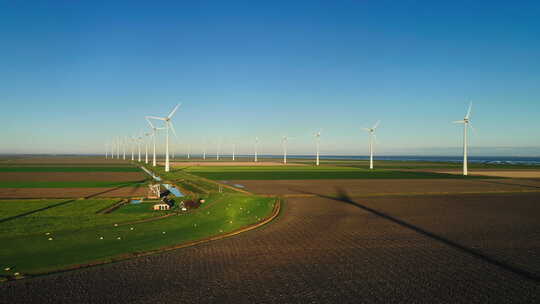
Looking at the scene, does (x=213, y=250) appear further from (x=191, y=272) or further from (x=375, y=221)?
(x=375, y=221)

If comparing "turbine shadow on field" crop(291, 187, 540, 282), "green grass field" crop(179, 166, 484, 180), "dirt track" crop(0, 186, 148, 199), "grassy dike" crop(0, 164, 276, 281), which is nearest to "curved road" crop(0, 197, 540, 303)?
"turbine shadow on field" crop(291, 187, 540, 282)

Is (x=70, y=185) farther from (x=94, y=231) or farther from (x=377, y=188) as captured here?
(x=377, y=188)

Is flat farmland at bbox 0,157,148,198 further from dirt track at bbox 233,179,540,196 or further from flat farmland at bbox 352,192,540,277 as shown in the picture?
flat farmland at bbox 352,192,540,277

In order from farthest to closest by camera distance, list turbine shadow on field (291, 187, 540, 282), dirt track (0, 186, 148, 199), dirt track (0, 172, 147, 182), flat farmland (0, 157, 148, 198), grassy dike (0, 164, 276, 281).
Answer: dirt track (0, 172, 147, 182) → flat farmland (0, 157, 148, 198) → dirt track (0, 186, 148, 199) → grassy dike (0, 164, 276, 281) → turbine shadow on field (291, 187, 540, 282)

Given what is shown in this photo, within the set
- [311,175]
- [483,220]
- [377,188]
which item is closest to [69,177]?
[311,175]

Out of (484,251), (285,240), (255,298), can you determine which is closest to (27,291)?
(255,298)

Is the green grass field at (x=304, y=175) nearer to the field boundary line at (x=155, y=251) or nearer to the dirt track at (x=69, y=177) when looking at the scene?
the dirt track at (x=69, y=177)
